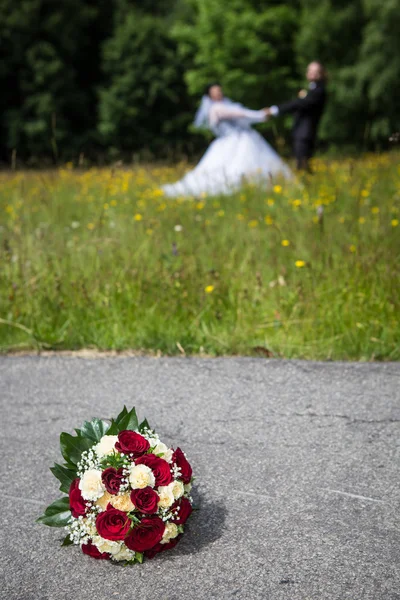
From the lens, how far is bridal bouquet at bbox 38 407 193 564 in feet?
7.37

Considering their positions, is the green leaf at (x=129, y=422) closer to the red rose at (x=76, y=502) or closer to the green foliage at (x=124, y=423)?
the green foliage at (x=124, y=423)

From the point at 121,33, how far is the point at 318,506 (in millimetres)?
35950

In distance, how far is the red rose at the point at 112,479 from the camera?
2.25 metres

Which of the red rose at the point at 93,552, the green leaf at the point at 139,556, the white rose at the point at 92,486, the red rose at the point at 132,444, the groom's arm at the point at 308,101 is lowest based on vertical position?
the red rose at the point at 93,552

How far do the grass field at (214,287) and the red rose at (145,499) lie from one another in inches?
82.4

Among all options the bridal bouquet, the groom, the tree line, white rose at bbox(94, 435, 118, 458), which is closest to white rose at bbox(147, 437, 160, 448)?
the bridal bouquet

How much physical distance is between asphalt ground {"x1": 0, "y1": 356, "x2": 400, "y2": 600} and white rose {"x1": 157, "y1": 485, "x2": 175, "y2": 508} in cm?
19

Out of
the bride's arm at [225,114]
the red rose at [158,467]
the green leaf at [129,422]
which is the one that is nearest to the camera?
the red rose at [158,467]

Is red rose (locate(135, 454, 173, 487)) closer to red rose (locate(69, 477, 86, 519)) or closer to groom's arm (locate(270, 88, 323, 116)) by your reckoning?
red rose (locate(69, 477, 86, 519))

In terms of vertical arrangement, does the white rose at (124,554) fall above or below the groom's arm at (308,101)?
below

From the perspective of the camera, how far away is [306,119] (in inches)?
412

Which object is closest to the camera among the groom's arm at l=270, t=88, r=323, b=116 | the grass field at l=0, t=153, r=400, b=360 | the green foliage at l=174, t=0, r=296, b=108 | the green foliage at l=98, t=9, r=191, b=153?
the grass field at l=0, t=153, r=400, b=360

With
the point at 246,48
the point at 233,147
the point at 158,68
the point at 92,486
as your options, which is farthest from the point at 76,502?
the point at 158,68

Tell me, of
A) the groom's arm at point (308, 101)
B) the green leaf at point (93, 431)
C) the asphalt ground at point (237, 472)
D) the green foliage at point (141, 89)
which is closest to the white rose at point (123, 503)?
the asphalt ground at point (237, 472)
